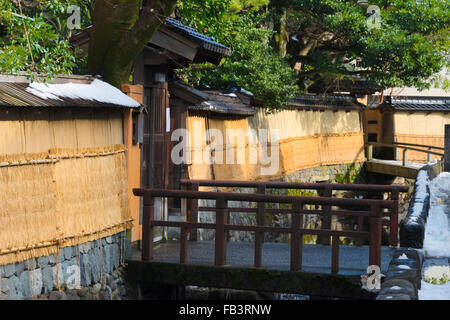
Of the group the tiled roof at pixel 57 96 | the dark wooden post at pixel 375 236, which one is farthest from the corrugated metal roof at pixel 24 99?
the dark wooden post at pixel 375 236

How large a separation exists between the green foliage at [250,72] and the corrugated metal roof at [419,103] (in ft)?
55.5

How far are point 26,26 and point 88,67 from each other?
1.91 metres

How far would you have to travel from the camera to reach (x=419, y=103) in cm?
3947

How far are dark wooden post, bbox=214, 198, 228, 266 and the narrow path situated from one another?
325cm

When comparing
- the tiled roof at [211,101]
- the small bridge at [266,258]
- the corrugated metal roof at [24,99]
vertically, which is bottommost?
the small bridge at [266,258]

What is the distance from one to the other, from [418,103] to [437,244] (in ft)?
92.2

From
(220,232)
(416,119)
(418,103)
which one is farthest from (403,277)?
(416,119)

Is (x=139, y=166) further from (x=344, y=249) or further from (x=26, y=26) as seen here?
(x=344, y=249)

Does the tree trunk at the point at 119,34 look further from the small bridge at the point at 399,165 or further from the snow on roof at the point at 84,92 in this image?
the small bridge at the point at 399,165

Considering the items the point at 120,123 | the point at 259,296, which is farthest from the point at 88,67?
the point at 259,296

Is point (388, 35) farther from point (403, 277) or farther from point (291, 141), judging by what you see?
point (403, 277)

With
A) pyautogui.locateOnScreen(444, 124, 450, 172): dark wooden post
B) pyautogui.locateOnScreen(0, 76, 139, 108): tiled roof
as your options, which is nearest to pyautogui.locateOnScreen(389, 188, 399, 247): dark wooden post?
pyautogui.locateOnScreen(0, 76, 139, 108): tiled roof

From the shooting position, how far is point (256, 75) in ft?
74.9

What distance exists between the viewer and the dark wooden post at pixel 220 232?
37.1ft
